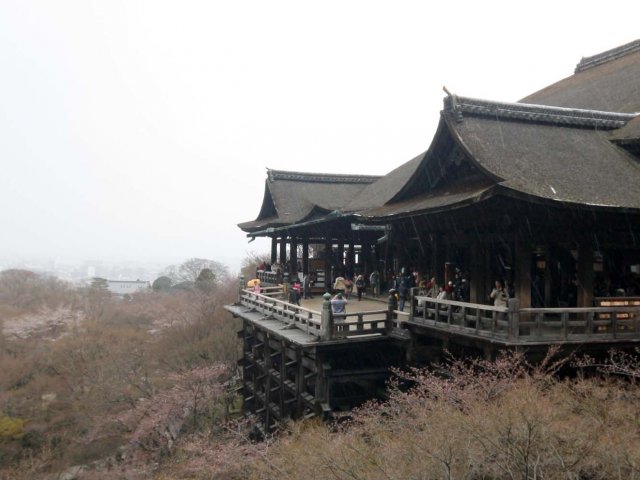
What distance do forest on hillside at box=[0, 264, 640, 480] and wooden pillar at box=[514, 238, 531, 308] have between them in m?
1.41

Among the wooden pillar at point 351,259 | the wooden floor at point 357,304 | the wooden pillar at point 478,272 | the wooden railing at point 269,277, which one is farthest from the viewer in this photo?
the wooden pillar at point 351,259

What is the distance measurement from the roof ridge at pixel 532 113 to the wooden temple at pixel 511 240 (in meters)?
0.03

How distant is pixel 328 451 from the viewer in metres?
9.30

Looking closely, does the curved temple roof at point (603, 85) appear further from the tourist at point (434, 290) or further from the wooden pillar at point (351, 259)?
the wooden pillar at point (351, 259)

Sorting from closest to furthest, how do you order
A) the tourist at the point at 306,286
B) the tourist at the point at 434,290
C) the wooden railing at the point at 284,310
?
the wooden railing at the point at 284,310, the tourist at the point at 434,290, the tourist at the point at 306,286

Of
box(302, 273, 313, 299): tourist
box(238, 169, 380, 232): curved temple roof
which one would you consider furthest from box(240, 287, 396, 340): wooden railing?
box(238, 169, 380, 232): curved temple roof

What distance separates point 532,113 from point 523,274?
516cm

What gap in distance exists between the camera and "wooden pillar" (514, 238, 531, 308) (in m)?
10.9

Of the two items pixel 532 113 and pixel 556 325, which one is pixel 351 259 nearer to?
pixel 532 113

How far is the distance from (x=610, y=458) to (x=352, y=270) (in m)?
18.4

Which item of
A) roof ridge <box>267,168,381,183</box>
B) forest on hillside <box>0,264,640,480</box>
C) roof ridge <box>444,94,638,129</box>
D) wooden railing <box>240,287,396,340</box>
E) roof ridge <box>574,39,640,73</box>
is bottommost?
forest on hillside <box>0,264,640,480</box>

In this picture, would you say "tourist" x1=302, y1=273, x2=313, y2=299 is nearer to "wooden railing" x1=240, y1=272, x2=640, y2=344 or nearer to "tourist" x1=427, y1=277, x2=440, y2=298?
"tourist" x1=427, y1=277, x2=440, y2=298

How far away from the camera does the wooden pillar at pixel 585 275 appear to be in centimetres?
1135

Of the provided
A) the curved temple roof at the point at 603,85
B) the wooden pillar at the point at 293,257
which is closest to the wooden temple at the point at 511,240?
the curved temple roof at the point at 603,85
